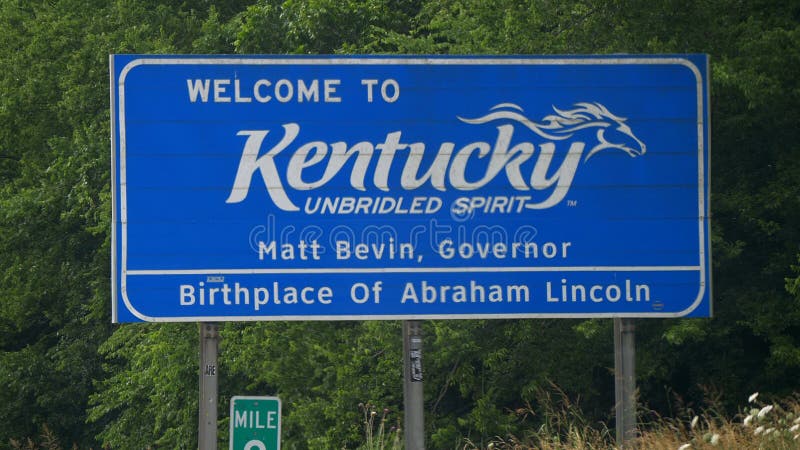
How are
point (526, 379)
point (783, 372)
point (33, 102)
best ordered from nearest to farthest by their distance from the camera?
point (783, 372), point (526, 379), point (33, 102)

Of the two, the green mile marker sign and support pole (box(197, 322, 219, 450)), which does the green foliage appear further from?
the green mile marker sign

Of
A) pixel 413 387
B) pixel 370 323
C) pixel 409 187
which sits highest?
pixel 370 323

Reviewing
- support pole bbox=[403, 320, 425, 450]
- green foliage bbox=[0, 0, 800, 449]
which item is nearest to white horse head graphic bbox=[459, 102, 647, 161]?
support pole bbox=[403, 320, 425, 450]

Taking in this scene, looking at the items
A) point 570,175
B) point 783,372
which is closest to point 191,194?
point 570,175

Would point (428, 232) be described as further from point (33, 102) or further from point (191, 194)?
point (33, 102)

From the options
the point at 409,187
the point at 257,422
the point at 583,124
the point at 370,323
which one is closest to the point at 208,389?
the point at 257,422

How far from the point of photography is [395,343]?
65.8 feet

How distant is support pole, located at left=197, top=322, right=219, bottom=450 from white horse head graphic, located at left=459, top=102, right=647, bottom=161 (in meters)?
2.92

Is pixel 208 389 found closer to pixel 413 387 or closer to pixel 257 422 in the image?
pixel 257 422

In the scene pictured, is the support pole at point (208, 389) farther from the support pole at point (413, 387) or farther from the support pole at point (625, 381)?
the support pole at point (625, 381)

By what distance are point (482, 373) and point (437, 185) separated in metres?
9.60

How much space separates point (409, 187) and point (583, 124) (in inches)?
64.1

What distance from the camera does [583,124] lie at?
37.1 ft

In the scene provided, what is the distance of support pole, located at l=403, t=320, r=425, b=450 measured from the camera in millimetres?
11141
